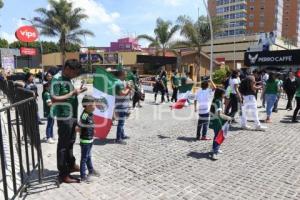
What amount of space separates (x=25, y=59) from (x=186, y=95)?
246 ft

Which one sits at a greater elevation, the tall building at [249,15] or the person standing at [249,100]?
the tall building at [249,15]

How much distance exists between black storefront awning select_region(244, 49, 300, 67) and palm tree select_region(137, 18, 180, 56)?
10761 mm

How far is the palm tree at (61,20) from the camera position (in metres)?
36.3

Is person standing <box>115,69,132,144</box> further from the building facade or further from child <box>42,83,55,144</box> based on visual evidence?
the building facade

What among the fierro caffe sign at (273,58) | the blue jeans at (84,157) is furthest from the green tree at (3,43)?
the blue jeans at (84,157)

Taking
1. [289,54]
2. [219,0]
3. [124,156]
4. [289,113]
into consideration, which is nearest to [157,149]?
[124,156]

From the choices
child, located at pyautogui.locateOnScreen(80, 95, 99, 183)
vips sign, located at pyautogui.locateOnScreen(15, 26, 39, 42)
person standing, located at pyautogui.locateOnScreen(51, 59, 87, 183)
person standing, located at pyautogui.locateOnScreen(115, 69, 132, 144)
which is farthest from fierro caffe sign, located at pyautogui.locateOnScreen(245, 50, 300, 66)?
person standing, located at pyautogui.locateOnScreen(51, 59, 87, 183)

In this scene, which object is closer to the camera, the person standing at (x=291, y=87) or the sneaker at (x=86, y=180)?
the sneaker at (x=86, y=180)

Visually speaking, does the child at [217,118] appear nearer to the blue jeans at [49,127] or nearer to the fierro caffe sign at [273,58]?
the blue jeans at [49,127]

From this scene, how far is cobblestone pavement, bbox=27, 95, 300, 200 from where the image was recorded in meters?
5.00

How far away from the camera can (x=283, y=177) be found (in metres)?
5.69

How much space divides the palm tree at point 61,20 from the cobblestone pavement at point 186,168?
30008 millimetres

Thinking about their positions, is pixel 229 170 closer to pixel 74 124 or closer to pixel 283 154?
pixel 283 154

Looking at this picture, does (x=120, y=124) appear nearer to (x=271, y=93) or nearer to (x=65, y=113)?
(x=65, y=113)
